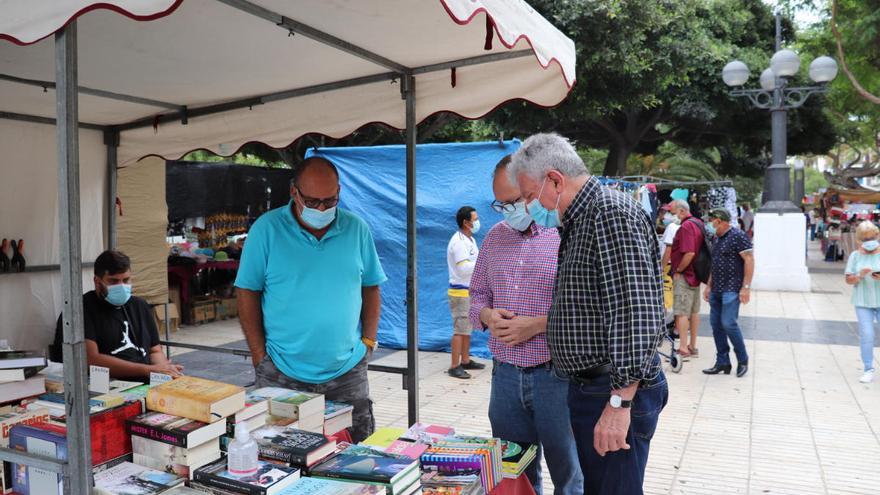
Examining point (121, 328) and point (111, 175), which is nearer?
point (121, 328)

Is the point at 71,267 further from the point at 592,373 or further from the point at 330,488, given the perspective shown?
the point at 592,373

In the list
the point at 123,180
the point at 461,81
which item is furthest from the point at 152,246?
the point at 461,81

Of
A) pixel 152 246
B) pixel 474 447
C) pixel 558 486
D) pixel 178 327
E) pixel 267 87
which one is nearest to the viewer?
pixel 474 447

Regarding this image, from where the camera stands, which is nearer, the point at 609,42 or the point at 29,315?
the point at 29,315

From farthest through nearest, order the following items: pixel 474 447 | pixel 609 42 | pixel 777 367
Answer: pixel 609 42, pixel 777 367, pixel 474 447

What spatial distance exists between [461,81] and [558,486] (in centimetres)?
225

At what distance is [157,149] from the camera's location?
5129 mm

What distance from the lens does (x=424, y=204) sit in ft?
27.1

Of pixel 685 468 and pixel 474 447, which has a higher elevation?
pixel 474 447

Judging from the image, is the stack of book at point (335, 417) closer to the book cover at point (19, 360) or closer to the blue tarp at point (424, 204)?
the book cover at point (19, 360)

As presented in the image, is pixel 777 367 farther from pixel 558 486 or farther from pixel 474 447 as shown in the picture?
pixel 474 447

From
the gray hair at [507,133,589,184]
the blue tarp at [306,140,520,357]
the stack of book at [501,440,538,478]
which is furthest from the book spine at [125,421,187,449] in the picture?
the blue tarp at [306,140,520,357]

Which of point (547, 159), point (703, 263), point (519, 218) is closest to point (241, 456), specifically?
point (547, 159)

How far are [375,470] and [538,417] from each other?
1047 millimetres
